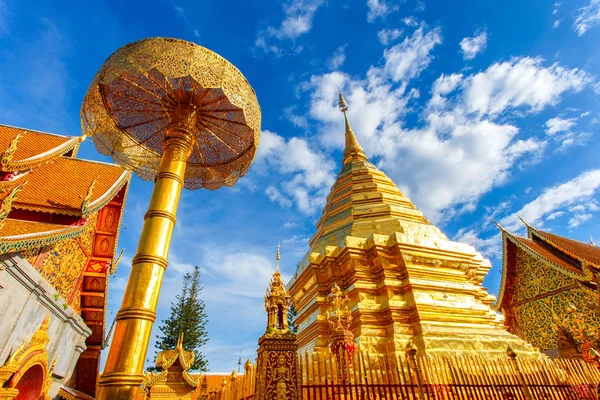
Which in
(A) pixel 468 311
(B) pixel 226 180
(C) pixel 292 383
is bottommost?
(C) pixel 292 383

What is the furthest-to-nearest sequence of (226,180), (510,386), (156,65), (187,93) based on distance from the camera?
(226,180)
(510,386)
(187,93)
(156,65)

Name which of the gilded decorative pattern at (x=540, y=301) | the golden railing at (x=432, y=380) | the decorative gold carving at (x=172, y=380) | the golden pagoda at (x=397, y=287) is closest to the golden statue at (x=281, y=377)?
the golden railing at (x=432, y=380)

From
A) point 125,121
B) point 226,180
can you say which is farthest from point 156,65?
point 226,180

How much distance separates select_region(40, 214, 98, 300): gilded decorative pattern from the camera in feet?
21.9

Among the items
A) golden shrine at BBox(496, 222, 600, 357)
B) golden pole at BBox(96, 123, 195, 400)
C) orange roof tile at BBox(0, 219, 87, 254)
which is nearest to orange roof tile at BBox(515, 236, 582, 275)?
golden shrine at BBox(496, 222, 600, 357)

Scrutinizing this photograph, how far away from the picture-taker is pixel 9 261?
17.4 feet

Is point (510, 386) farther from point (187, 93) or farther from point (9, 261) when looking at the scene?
point (9, 261)

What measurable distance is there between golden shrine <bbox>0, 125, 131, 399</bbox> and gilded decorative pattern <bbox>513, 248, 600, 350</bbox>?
42.5 ft

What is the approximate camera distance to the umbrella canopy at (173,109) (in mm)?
3842

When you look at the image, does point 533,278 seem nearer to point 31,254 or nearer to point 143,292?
point 143,292

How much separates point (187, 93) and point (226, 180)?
1.67 m

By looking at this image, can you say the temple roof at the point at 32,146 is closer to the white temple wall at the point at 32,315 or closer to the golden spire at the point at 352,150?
the white temple wall at the point at 32,315

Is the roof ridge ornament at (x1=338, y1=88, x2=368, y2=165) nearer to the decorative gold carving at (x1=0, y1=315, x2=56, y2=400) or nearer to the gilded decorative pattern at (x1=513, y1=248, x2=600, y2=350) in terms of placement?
the gilded decorative pattern at (x1=513, y1=248, x2=600, y2=350)

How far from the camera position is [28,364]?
5.93 m
